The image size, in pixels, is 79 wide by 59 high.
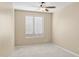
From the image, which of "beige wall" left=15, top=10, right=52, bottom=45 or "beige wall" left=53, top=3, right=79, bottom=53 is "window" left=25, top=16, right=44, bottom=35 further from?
"beige wall" left=53, top=3, right=79, bottom=53

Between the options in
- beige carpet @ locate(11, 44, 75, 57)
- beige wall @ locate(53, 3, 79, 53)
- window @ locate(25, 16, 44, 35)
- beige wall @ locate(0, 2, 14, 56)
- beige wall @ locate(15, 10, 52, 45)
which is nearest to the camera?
beige wall @ locate(0, 2, 14, 56)

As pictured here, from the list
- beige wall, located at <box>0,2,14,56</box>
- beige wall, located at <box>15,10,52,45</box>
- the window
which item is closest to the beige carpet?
beige wall, located at <box>15,10,52,45</box>

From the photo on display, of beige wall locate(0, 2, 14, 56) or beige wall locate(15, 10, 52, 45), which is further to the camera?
beige wall locate(15, 10, 52, 45)

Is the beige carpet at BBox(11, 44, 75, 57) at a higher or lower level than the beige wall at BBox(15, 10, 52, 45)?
lower

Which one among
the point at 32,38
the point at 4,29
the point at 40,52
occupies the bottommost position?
the point at 40,52

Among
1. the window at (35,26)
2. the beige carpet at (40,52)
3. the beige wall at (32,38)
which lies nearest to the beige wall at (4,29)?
the window at (35,26)

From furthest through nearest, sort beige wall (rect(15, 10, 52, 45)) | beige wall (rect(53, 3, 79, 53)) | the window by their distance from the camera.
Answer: beige wall (rect(53, 3, 79, 53)) < beige wall (rect(15, 10, 52, 45)) < the window

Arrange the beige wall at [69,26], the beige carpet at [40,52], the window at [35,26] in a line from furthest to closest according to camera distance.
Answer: the beige wall at [69,26], the beige carpet at [40,52], the window at [35,26]

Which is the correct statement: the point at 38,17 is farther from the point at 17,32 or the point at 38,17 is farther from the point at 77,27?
the point at 77,27

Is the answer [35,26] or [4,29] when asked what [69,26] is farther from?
[4,29]

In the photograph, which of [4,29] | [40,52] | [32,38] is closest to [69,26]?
[40,52]

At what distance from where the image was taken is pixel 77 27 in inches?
117

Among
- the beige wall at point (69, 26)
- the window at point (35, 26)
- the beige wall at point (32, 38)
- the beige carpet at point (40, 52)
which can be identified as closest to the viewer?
the window at point (35, 26)

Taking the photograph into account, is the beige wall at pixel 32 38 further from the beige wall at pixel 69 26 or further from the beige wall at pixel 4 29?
the beige wall at pixel 4 29
